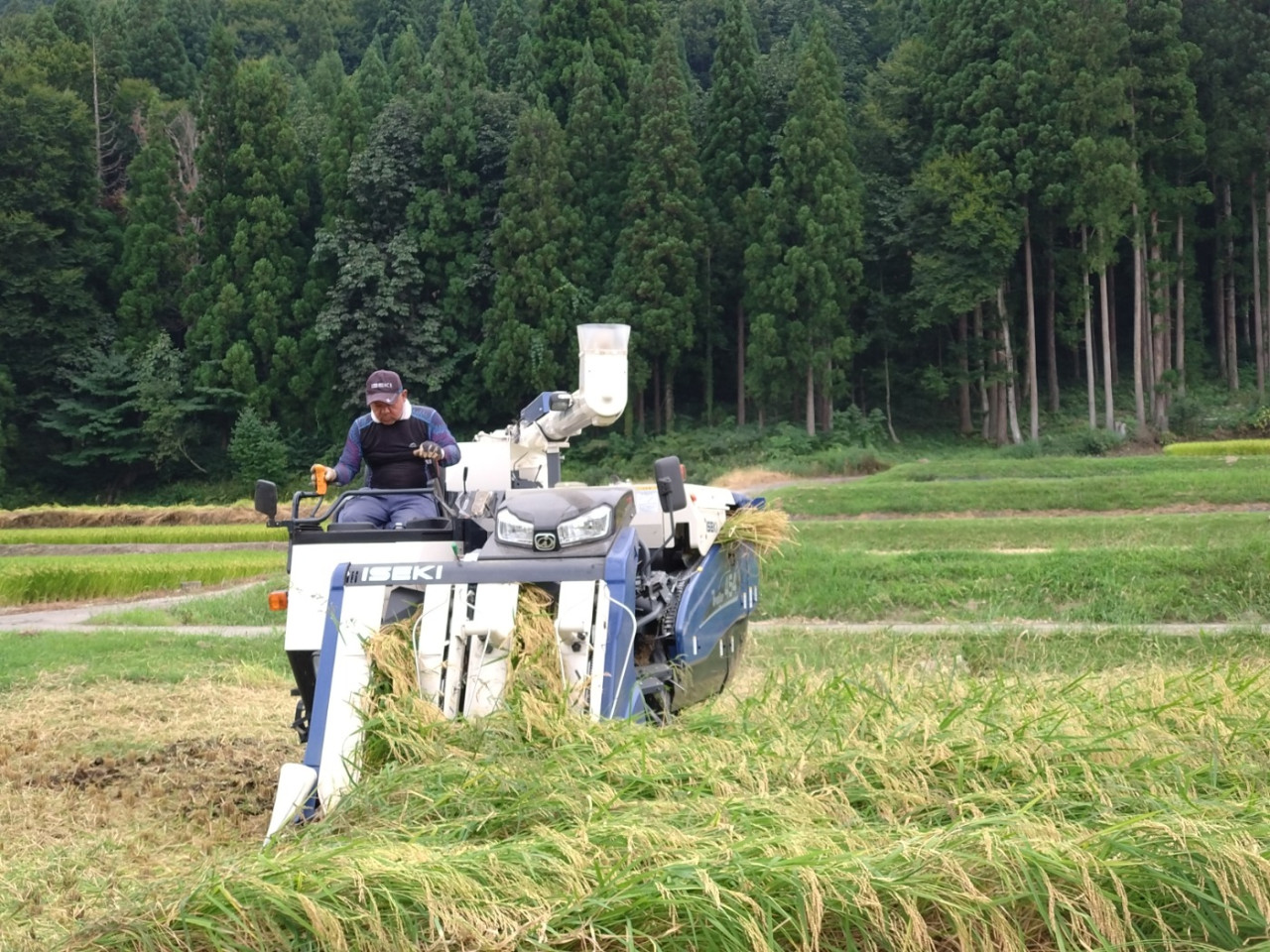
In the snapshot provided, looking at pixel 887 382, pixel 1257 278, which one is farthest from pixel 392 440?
pixel 1257 278

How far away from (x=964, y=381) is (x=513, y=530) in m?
37.8

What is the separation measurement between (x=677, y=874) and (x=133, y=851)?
2.55 meters

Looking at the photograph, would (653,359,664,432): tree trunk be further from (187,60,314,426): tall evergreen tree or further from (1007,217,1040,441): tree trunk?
(1007,217,1040,441): tree trunk

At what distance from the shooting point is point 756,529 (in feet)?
22.5

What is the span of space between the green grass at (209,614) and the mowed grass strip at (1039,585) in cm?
581

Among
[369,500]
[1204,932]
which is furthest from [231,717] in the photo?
[1204,932]

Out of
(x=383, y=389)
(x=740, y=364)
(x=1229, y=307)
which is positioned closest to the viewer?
(x=383, y=389)

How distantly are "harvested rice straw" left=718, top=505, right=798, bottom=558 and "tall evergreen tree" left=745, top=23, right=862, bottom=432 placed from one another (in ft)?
106

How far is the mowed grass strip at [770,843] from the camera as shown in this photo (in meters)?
3.37

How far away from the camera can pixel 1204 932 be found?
3.43 meters

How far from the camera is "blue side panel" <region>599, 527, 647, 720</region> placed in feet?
16.9

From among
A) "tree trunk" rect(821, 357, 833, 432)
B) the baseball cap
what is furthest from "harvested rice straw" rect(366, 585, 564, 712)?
"tree trunk" rect(821, 357, 833, 432)

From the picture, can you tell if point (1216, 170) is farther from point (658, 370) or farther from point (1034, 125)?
point (658, 370)

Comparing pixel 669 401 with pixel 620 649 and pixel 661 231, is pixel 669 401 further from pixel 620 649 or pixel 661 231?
pixel 620 649
